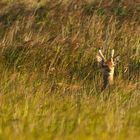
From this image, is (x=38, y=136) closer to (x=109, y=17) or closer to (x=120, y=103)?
(x=120, y=103)

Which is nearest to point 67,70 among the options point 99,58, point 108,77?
point 99,58

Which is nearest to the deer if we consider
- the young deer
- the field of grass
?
the young deer

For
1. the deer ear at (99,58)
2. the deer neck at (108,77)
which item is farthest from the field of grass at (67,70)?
the deer ear at (99,58)

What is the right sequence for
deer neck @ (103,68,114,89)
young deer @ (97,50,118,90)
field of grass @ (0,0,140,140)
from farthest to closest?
young deer @ (97,50,118,90) < deer neck @ (103,68,114,89) < field of grass @ (0,0,140,140)

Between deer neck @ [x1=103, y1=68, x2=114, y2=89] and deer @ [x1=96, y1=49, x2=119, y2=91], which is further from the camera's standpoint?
deer @ [x1=96, y1=49, x2=119, y2=91]

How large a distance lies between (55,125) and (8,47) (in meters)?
3.40

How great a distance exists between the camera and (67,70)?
7.51 meters

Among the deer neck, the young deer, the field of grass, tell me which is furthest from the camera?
the young deer

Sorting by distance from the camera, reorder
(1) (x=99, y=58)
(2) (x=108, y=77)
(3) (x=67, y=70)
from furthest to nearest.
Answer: (3) (x=67, y=70)
(1) (x=99, y=58)
(2) (x=108, y=77)

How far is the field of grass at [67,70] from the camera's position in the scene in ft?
16.5

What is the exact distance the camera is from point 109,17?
995 cm

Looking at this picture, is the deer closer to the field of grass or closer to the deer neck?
the deer neck

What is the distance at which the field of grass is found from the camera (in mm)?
5033

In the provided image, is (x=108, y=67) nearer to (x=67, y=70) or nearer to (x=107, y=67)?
(x=107, y=67)
